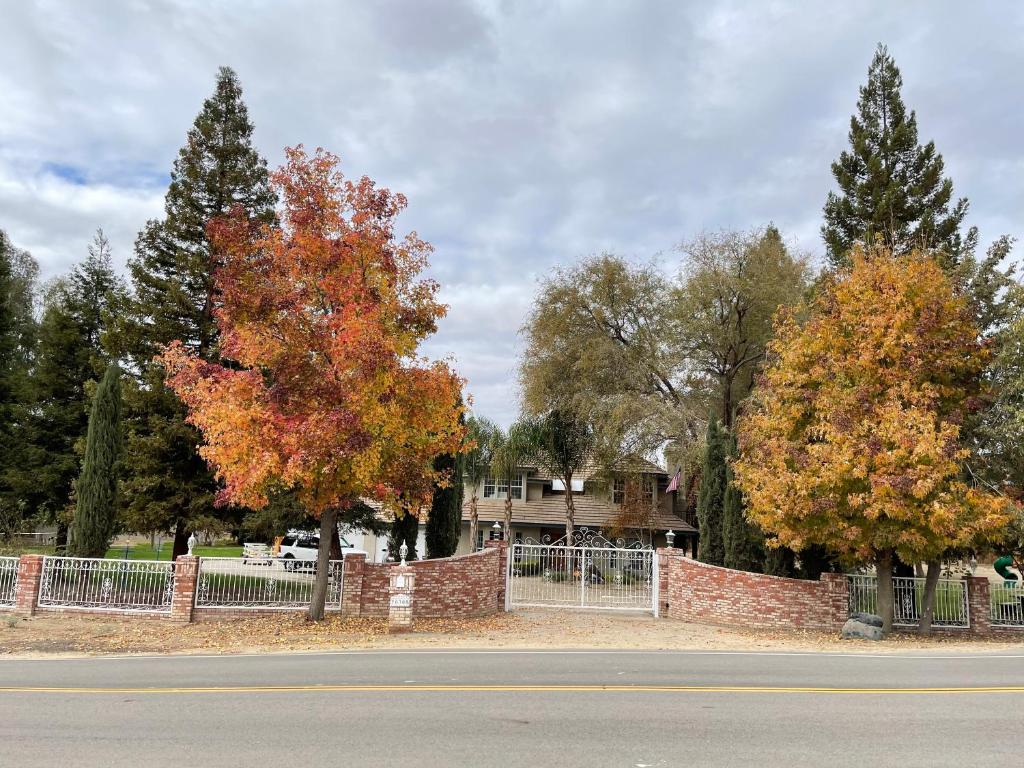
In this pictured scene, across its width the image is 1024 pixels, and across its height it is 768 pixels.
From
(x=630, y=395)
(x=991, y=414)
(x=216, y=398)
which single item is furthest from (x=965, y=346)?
(x=216, y=398)

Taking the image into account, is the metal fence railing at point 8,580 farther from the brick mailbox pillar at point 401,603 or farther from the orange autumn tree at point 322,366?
the brick mailbox pillar at point 401,603

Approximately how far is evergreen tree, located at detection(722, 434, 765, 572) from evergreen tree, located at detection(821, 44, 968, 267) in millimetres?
12289

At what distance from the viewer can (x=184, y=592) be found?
16.6 metres

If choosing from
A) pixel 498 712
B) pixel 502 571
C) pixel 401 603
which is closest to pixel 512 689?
pixel 498 712

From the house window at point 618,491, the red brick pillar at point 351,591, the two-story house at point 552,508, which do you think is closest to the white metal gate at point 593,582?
the red brick pillar at point 351,591

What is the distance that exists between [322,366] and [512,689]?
8886 mm

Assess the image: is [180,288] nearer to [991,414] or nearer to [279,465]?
[279,465]

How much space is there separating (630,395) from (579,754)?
24055 millimetres

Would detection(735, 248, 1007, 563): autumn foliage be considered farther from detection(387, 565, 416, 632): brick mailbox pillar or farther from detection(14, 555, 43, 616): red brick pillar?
detection(14, 555, 43, 616): red brick pillar

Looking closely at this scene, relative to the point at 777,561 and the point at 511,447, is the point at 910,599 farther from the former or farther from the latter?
the point at 511,447

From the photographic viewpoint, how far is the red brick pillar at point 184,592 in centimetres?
1656

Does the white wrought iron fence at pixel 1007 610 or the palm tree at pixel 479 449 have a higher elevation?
the palm tree at pixel 479 449

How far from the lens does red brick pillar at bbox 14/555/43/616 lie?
674 inches

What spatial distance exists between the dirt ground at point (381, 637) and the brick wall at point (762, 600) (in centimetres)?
53
